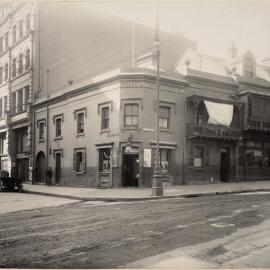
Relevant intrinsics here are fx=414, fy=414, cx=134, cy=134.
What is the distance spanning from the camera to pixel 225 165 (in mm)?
28984

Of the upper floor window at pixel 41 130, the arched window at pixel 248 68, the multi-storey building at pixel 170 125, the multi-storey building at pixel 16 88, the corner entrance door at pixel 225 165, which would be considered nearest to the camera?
the multi-storey building at pixel 170 125

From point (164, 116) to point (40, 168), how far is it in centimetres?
1340

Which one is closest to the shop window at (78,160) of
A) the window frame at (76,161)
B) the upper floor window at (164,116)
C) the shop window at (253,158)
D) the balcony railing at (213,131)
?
the window frame at (76,161)

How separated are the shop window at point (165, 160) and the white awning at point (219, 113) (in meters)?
3.48

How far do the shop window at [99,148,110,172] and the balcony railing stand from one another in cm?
534

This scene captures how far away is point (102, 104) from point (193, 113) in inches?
234

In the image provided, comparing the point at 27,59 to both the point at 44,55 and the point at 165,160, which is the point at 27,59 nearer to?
the point at 44,55

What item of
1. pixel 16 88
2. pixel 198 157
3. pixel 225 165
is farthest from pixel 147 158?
pixel 16 88

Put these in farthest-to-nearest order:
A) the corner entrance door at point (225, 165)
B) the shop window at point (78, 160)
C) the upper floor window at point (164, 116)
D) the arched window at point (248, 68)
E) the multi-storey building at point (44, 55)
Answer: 1. the multi-storey building at point (44, 55)
2. the arched window at point (248, 68)
3. the shop window at point (78, 160)
4. the corner entrance door at point (225, 165)
5. the upper floor window at point (164, 116)

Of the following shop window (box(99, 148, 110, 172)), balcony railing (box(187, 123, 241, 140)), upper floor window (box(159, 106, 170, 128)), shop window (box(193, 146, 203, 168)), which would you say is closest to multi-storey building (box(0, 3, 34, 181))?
shop window (box(99, 148, 110, 172))

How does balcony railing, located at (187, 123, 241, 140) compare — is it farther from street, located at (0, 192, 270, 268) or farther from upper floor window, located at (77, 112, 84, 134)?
street, located at (0, 192, 270, 268)

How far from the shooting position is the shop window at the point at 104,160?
26250mm

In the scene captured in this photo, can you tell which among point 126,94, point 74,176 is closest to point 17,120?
point 74,176

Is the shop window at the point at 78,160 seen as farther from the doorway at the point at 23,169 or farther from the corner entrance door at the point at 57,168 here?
the doorway at the point at 23,169
